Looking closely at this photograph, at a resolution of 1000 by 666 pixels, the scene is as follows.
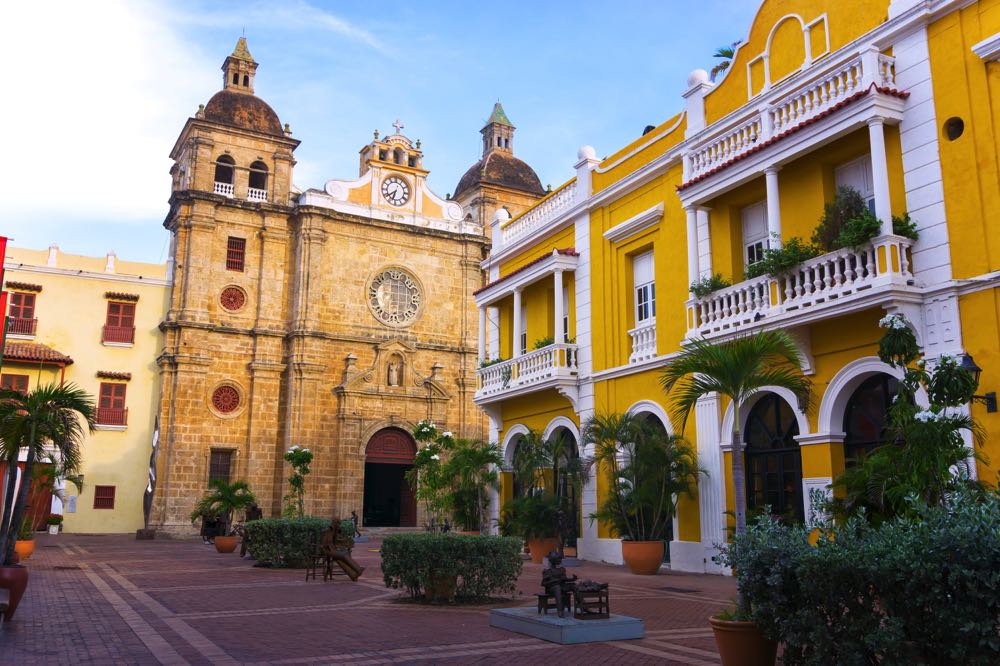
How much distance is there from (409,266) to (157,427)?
512 inches

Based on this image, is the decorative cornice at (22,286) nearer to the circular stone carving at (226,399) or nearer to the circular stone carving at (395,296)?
the circular stone carving at (226,399)

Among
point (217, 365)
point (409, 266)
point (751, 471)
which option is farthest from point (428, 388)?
point (751, 471)

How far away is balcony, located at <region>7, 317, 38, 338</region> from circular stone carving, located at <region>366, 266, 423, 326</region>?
525 inches

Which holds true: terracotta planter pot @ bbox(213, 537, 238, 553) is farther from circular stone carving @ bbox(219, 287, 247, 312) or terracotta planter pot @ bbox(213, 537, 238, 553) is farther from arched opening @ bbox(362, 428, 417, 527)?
circular stone carving @ bbox(219, 287, 247, 312)

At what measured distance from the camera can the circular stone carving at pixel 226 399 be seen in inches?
1368

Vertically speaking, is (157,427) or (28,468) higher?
(157,427)

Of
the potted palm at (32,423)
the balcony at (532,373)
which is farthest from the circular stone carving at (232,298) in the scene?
the potted palm at (32,423)

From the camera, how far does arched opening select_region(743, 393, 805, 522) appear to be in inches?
595

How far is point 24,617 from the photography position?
35.6 feet

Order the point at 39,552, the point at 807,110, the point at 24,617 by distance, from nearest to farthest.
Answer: the point at 24,617 < the point at 807,110 < the point at 39,552

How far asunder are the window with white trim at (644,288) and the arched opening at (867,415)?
5826 millimetres

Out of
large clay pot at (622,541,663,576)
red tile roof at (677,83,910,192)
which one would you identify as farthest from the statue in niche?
red tile roof at (677,83,910,192)

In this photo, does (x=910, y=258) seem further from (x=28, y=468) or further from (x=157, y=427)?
(x=157, y=427)

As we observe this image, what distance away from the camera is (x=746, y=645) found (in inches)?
288
